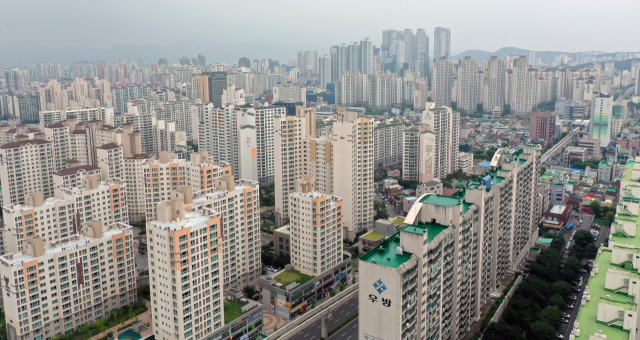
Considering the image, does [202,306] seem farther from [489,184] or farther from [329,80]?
[329,80]

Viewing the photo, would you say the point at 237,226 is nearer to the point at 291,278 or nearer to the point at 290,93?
the point at 291,278

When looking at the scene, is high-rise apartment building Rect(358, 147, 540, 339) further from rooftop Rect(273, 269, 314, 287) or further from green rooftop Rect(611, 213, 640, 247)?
rooftop Rect(273, 269, 314, 287)

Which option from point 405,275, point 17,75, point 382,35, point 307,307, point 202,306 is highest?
point 382,35

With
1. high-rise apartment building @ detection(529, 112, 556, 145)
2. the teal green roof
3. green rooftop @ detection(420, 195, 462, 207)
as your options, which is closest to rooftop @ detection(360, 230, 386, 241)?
green rooftop @ detection(420, 195, 462, 207)

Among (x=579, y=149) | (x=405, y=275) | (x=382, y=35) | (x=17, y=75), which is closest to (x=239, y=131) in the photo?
(x=405, y=275)

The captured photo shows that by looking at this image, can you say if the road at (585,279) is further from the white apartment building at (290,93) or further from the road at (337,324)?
the white apartment building at (290,93)

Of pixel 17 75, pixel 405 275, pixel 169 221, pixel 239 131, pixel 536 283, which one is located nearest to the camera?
pixel 405 275

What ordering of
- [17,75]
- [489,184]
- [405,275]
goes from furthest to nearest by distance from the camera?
[17,75] < [489,184] < [405,275]
